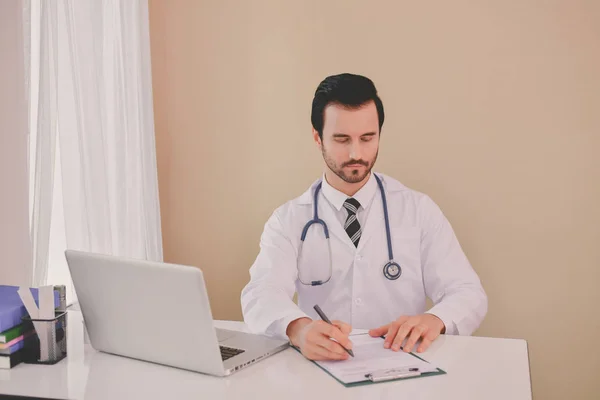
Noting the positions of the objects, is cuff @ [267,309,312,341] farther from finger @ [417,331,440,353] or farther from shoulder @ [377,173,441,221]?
shoulder @ [377,173,441,221]

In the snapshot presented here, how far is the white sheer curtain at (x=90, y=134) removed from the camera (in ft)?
7.34

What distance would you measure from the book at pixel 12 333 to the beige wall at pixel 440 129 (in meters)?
1.52

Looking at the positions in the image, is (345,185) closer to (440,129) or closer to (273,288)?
(273,288)

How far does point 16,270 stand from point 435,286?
1372 millimetres

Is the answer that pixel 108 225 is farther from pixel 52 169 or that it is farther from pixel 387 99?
pixel 387 99

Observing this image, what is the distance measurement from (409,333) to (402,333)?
0.04 m

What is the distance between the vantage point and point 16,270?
2.11 meters

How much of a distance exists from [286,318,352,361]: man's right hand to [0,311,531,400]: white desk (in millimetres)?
32

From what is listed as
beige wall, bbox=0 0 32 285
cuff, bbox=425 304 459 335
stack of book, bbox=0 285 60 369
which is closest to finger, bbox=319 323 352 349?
cuff, bbox=425 304 459 335

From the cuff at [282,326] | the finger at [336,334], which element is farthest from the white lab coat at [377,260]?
the finger at [336,334]

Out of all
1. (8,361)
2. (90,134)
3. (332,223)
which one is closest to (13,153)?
(90,134)

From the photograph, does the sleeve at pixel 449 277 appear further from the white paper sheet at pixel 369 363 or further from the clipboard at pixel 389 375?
the clipboard at pixel 389 375

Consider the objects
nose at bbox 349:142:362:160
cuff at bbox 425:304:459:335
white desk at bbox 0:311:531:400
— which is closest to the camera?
white desk at bbox 0:311:531:400

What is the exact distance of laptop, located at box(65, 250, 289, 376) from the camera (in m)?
1.55
